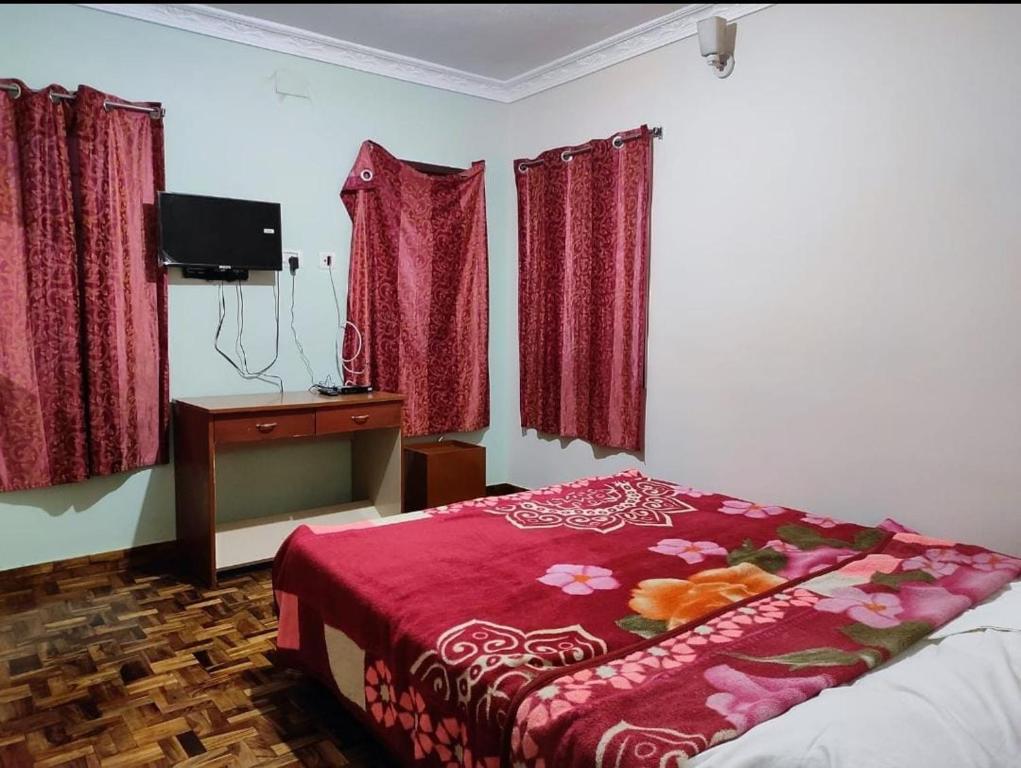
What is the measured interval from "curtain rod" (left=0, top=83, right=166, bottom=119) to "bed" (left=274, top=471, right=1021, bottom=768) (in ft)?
7.03

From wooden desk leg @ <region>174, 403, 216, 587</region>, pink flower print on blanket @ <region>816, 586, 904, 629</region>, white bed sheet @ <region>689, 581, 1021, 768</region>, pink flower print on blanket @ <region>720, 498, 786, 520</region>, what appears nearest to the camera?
white bed sheet @ <region>689, 581, 1021, 768</region>

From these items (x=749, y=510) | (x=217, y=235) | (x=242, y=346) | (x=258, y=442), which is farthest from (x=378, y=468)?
(x=749, y=510)

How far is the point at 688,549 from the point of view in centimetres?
212

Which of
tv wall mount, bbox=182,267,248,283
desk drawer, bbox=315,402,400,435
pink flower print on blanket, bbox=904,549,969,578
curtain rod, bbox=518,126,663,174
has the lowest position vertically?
pink flower print on blanket, bbox=904,549,969,578

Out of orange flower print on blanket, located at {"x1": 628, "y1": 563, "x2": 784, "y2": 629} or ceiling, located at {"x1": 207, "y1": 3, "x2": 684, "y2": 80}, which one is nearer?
orange flower print on blanket, located at {"x1": 628, "y1": 563, "x2": 784, "y2": 629}

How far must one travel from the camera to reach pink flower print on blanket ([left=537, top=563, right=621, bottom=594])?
182 cm

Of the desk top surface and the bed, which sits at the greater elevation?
the desk top surface

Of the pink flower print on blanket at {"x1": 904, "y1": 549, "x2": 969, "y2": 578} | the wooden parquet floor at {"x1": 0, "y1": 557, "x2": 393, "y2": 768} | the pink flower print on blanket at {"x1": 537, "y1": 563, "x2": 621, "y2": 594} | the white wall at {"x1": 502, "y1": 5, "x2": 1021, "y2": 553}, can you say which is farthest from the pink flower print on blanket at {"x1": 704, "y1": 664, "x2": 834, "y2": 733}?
the white wall at {"x1": 502, "y1": 5, "x2": 1021, "y2": 553}

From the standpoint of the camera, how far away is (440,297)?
13.7ft

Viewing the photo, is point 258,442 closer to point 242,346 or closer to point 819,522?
point 242,346

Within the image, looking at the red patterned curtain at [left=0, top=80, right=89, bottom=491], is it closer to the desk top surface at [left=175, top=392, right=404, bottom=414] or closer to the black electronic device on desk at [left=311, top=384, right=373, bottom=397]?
the desk top surface at [left=175, top=392, right=404, bottom=414]

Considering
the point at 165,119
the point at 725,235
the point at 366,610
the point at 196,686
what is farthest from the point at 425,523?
the point at 165,119

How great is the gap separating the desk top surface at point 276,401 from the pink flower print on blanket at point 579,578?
168 cm

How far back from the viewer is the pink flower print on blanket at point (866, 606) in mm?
1617
